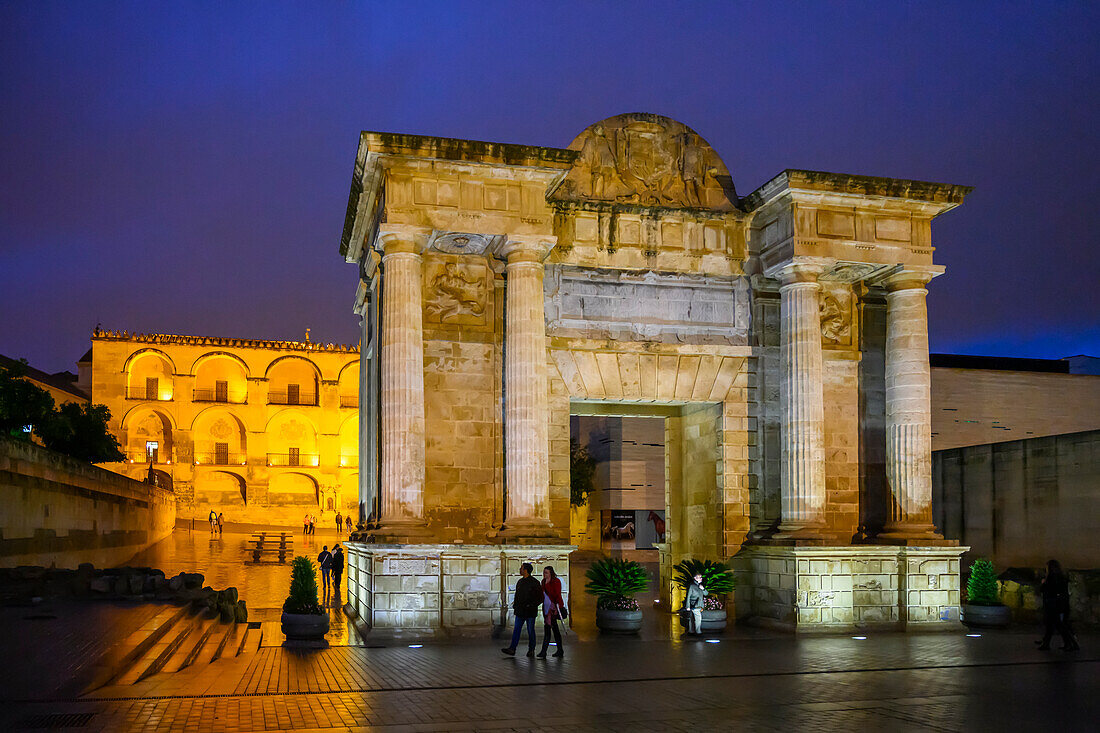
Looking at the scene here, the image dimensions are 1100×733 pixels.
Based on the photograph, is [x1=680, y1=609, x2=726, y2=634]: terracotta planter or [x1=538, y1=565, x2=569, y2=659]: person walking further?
[x1=680, y1=609, x2=726, y2=634]: terracotta planter

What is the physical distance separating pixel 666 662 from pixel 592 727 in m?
4.87

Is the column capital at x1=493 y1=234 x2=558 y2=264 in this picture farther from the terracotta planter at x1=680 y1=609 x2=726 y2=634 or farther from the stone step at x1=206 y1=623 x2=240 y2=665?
the stone step at x1=206 y1=623 x2=240 y2=665

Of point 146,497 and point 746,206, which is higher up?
point 746,206

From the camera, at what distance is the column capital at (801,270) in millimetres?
19828

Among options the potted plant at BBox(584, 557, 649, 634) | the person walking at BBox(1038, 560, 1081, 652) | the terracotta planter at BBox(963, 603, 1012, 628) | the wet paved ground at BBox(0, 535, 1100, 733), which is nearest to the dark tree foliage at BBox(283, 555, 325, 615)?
the wet paved ground at BBox(0, 535, 1100, 733)

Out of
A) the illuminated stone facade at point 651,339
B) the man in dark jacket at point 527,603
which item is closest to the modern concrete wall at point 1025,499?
the illuminated stone facade at point 651,339

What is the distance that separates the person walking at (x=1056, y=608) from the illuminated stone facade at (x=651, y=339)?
3.33m

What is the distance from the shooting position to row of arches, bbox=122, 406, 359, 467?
2832 inches

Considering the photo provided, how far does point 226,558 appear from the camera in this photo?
135ft

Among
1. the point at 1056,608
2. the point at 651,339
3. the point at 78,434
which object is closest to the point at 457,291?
the point at 651,339

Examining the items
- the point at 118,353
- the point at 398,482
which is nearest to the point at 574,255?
the point at 398,482

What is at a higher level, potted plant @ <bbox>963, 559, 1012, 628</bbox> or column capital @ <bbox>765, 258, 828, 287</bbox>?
column capital @ <bbox>765, 258, 828, 287</bbox>

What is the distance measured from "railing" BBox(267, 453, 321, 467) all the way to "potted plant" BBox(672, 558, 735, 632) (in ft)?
190

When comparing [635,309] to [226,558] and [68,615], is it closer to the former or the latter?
[68,615]
